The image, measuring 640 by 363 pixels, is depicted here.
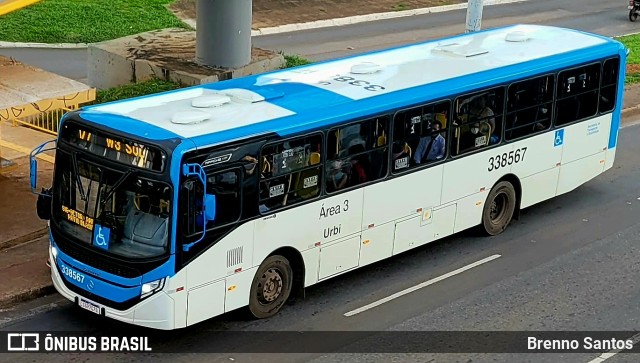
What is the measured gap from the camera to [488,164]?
1472cm

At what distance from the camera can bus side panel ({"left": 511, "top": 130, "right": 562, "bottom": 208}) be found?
15.3 meters

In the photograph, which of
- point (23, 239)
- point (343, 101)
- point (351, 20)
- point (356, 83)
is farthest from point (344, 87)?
point (351, 20)

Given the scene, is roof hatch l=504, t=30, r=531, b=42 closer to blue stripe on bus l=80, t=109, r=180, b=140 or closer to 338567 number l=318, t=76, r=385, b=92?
338567 number l=318, t=76, r=385, b=92

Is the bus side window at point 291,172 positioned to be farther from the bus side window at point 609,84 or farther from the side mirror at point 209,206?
the bus side window at point 609,84

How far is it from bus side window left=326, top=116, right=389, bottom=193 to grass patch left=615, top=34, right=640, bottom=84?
13949 mm

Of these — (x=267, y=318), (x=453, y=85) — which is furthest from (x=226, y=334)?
(x=453, y=85)

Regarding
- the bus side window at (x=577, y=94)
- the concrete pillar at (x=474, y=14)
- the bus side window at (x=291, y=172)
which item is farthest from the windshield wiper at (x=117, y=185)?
the concrete pillar at (x=474, y=14)

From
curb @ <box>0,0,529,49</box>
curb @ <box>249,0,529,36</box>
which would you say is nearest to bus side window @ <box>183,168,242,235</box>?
curb @ <box>0,0,529,49</box>

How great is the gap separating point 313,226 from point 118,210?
246cm

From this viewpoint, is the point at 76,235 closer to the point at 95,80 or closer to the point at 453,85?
the point at 453,85

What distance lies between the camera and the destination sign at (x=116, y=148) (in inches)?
423

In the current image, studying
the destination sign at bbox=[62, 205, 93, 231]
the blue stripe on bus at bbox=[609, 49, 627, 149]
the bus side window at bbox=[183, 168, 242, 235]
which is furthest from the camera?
the blue stripe on bus at bbox=[609, 49, 627, 149]

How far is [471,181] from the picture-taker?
47.5 ft

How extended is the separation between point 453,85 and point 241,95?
10.3 ft
